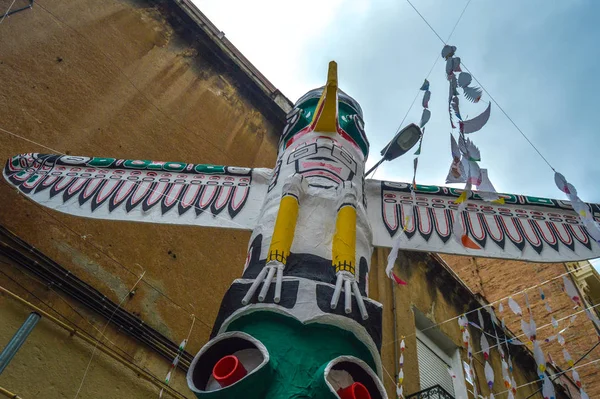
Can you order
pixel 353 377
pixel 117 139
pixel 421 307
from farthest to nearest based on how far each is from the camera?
pixel 421 307, pixel 117 139, pixel 353 377

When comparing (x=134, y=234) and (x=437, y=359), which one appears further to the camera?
(x=437, y=359)

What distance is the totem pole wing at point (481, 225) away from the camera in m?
3.75

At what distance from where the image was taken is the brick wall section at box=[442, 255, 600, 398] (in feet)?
38.3

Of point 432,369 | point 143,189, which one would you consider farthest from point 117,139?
point 432,369

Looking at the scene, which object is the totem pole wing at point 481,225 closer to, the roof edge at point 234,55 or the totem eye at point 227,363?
the totem eye at point 227,363

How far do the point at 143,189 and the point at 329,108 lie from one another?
1666 mm

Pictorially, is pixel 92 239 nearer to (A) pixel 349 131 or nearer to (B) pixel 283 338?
(A) pixel 349 131

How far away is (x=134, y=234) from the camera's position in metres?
5.73

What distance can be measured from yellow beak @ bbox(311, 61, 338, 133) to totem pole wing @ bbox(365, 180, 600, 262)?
2.04ft

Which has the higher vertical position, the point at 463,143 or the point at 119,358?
the point at 463,143

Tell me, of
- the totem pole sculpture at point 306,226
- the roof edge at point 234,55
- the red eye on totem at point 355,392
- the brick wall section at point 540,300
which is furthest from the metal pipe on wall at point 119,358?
the brick wall section at point 540,300

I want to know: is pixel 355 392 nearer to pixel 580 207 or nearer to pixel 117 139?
pixel 580 207

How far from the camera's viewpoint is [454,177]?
3.58 m

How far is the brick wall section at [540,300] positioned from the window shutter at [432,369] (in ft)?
12.2
